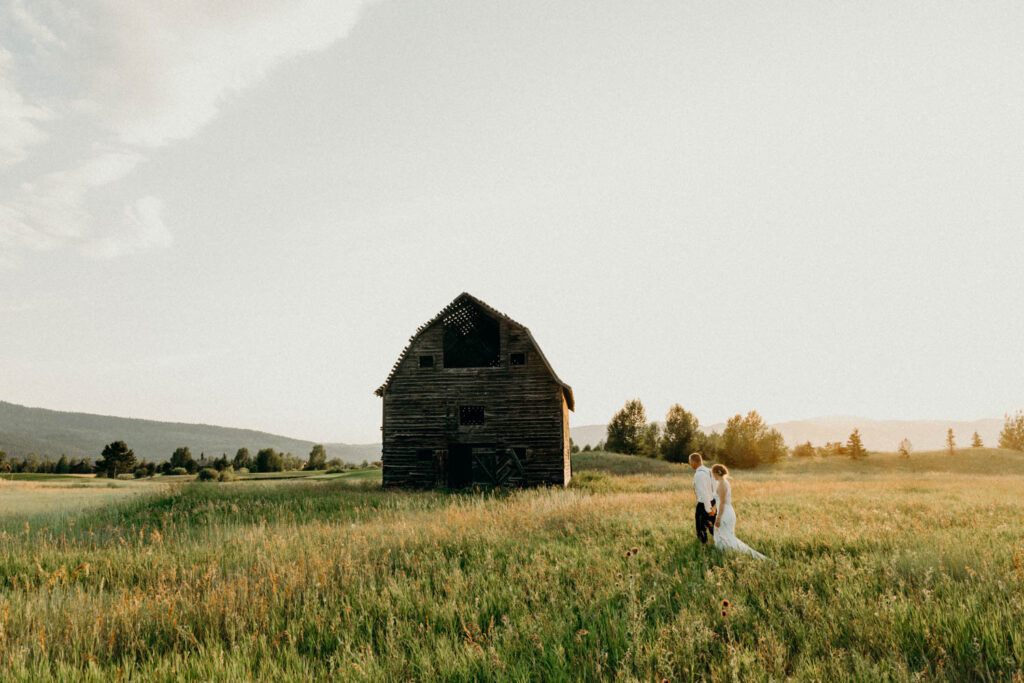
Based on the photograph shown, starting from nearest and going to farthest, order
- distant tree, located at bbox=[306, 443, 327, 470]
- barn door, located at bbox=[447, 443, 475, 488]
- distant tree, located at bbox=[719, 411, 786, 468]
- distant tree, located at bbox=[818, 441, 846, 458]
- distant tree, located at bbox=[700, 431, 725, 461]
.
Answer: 1. barn door, located at bbox=[447, 443, 475, 488]
2. distant tree, located at bbox=[719, 411, 786, 468]
3. distant tree, located at bbox=[700, 431, 725, 461]
4. distant tree, located at bbox=[306, 443, 327, 470]
5. distant tree, located at bbox=[818, 441, 846, 458]

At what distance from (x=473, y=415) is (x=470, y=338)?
3.87 m

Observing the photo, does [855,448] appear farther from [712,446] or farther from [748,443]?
[712,446]

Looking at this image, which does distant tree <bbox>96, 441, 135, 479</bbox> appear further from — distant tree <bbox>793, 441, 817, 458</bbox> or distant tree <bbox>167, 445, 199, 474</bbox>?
distant tree <bbox>793, 441, 817, 458</bbox>

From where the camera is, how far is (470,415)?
73.5 feet

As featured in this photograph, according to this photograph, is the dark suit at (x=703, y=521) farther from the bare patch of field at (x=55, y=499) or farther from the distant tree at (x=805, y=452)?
the distant tree at (x=805, y=452)

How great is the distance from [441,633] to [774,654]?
108 inches

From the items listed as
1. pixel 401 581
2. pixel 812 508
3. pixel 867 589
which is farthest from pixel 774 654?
pixel 812 508

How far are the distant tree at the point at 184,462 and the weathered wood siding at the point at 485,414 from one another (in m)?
61.6

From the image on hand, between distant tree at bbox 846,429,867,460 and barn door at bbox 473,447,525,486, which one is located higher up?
barn door at bbox 473,447,525,486

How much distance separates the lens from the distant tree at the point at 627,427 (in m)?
63.8

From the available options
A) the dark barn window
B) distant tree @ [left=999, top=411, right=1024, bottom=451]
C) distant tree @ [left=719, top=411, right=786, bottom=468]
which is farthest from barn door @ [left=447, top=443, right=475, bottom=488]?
distant tree @ [left=999, top=411, right=1024, bottom=451]

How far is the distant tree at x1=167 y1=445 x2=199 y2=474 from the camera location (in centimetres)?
7025

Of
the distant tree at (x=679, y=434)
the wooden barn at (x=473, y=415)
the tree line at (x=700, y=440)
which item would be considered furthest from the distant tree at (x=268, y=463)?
the wooden barn at (x=473, y=415)

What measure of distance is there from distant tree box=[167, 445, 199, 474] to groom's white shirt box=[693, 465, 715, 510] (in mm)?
77869
